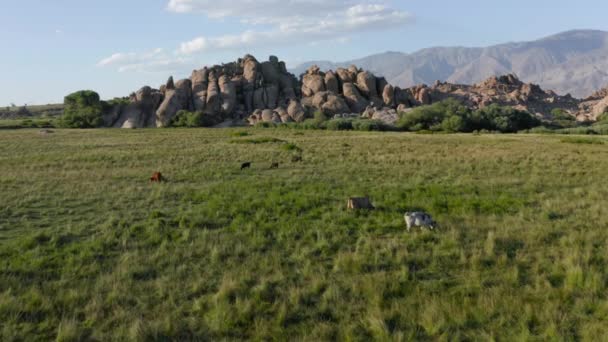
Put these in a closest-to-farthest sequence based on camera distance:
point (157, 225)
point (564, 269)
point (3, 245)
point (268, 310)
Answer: point (268, 310), point (564, 269), point (3, 245), point (157, 225)

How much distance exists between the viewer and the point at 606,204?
44.6ft

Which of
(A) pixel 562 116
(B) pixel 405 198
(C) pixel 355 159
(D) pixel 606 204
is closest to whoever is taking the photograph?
(D) pixel 606 204

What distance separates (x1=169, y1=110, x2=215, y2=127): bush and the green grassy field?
65493mm

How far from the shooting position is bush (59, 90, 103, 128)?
83.4 m

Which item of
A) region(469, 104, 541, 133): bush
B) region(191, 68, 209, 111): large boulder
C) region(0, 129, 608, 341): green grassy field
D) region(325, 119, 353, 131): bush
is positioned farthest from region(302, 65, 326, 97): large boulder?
region(0, 129, 608, 341): green grassy field

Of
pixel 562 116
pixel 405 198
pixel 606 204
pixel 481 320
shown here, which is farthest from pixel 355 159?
pixel 562 116

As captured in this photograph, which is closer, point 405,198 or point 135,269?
point 135,269

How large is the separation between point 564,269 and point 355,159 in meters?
20.2

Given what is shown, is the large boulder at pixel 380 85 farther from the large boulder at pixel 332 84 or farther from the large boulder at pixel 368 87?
the large boulder at pixel 332 84

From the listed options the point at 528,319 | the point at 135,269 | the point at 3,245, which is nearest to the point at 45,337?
the point at 135,269

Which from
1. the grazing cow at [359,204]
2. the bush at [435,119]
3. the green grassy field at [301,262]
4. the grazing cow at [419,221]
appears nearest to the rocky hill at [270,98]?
the bush at [435,119]

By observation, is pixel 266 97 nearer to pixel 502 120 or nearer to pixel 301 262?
pixel 502 120

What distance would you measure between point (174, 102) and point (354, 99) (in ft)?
119

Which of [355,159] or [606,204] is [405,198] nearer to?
[606,204]
